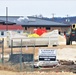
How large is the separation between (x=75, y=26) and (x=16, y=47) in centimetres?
784

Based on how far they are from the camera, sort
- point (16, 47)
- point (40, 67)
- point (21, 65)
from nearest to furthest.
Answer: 1. point (21, 65)
2. point (40, 67)
3. point (16, 47)

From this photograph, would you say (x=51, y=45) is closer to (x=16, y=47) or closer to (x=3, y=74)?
(x=16, y=47)

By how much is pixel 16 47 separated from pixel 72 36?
292 inches

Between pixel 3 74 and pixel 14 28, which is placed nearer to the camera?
pixel 3 74

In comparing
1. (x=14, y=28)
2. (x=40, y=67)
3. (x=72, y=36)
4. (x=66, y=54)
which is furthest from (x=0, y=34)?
(x=40, y=67)

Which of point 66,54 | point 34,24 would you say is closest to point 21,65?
point 66,54

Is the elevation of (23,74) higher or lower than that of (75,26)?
lower

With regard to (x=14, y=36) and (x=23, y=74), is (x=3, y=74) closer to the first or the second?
(x=23, y=74)

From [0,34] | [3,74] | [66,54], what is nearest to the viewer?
[3,74]

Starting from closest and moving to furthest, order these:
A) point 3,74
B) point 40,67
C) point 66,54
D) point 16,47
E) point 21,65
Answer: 1. point 3,74
2. point 21,65
3. point 40,67
4. point 66,54
5. point 16,47

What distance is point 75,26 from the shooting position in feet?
145

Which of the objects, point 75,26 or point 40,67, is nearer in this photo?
point 40,67

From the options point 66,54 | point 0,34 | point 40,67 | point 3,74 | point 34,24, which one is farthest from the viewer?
point 34,24

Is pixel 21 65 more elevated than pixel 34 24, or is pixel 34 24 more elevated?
pixel 34 24
